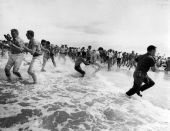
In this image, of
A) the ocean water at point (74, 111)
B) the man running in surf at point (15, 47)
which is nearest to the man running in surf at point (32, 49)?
the man running in surf at point (15, 47)

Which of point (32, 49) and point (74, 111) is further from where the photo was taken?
point (32, 49)

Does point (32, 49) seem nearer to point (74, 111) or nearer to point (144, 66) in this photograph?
point (74, 111)

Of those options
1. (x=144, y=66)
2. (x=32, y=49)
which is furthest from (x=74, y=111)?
(x=32, y=49)

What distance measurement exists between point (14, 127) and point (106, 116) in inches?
93.0

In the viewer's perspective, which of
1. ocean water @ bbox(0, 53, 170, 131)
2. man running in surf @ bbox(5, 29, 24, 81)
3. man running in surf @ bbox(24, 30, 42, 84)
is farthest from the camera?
man running in surf @ bbox(24, 30, 42, 84)

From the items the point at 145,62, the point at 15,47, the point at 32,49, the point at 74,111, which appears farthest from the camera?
the point at 32,49

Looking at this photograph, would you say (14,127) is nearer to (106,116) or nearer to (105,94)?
(106,116)

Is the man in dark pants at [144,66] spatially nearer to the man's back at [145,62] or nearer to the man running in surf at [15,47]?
the man's back at [145,62]

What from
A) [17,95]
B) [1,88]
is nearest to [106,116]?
[17,95]

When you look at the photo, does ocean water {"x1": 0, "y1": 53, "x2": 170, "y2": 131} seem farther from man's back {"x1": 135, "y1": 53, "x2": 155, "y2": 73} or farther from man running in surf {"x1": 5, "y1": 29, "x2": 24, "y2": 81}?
man's back {"x1": 135, "y1": 53, "x2": 155, "y2": 73}

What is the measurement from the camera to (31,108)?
5539mm

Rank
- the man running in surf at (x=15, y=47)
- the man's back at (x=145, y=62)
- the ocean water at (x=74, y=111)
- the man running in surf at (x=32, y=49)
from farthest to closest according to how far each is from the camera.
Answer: the man running in surf at (x=32, y=49)
the man running in surf at (x=15, y=47)
the man's back at (x=145, y=62)
the ocean water at (x=74, y=111)

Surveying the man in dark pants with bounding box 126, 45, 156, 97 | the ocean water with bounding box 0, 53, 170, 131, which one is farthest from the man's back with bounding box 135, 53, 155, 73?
the ocean water with bounding box 0, 53, 170, 131

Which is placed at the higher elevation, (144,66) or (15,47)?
(15,47)
